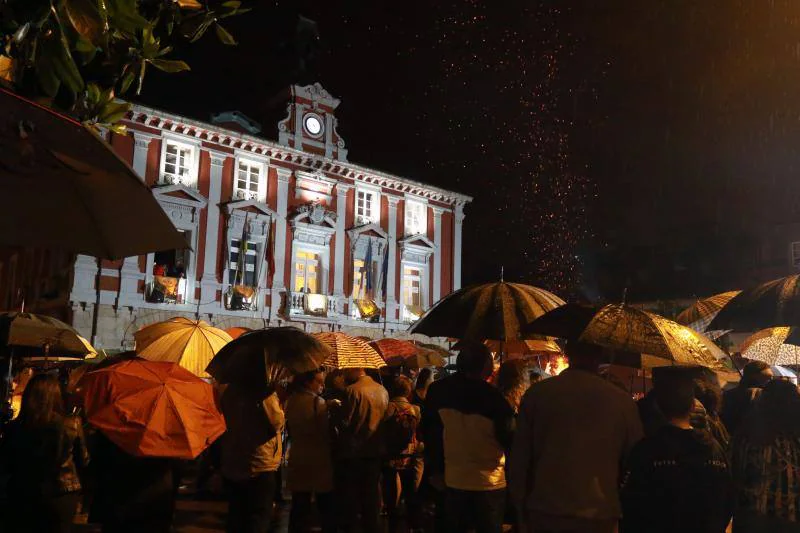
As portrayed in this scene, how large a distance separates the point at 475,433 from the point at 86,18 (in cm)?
412

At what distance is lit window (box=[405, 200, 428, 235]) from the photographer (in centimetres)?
3095

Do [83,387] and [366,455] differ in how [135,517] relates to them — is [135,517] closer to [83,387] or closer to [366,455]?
[83,387]

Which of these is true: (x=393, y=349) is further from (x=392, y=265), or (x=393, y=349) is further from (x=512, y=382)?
(x=392, y=265)

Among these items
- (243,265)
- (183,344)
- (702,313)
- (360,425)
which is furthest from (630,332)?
(243,265)

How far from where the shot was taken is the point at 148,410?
15.6 feet

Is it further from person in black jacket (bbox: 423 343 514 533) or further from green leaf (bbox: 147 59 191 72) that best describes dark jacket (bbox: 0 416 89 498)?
green leaf (bbox: 147 59 191 72)

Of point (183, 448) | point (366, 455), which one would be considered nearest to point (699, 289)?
point (366, 455)

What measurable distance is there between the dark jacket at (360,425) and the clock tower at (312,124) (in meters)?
21.6

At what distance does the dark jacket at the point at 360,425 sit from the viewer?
7.03 metres

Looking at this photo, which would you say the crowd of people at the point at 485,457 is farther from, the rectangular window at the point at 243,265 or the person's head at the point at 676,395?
the rectangular window at the point at 243,265

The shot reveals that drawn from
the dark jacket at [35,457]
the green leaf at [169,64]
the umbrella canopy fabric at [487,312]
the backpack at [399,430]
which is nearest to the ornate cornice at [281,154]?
the backpack at [399,430]

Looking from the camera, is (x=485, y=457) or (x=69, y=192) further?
(x=485, y=457)

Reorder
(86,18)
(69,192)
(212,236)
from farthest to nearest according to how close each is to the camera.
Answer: (212,236) → (69,192) → (86,18)

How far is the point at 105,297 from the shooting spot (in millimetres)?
22625
